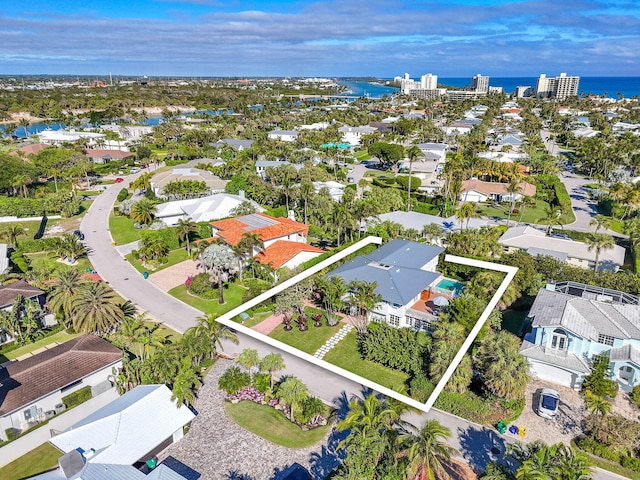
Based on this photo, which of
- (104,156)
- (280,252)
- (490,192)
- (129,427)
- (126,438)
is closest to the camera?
(126,438)

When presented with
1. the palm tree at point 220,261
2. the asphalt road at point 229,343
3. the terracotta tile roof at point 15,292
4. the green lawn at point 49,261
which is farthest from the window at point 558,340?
the green lawn at point 49,261

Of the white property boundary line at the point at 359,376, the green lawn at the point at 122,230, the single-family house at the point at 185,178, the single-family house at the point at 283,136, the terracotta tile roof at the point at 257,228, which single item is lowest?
the green lawn at the point at 122,230

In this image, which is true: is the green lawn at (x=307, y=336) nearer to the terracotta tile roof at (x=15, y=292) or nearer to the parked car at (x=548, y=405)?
the parked car at (x=548, y=405)

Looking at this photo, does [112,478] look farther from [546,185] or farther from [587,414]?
[546,185]

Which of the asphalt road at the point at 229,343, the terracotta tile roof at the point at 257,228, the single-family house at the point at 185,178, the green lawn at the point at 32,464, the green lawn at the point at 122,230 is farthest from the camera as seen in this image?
the single-family house at the point at 185,178

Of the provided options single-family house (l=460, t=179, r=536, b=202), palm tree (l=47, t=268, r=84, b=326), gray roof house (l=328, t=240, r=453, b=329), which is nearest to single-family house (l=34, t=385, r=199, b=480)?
gray roof house (l=328, t=240, r=453, b=329)

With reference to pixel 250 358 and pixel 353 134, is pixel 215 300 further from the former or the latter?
pixel 353 134

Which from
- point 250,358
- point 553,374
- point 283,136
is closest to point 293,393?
point 250,358
